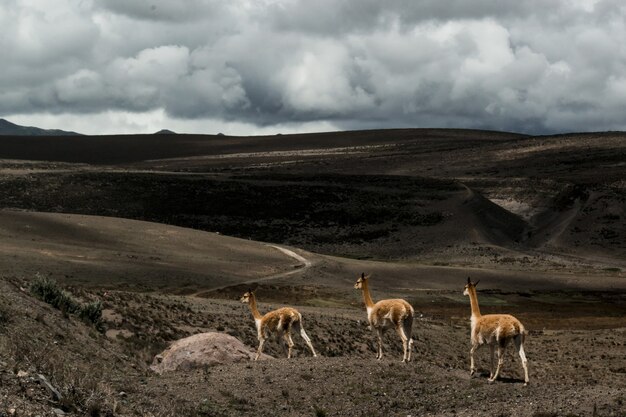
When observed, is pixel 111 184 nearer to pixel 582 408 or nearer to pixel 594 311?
pixel 594 311

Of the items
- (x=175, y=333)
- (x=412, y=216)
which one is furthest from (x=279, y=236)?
(x=175, y=333)

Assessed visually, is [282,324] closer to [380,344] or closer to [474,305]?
[380,344]

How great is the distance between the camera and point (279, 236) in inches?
3772

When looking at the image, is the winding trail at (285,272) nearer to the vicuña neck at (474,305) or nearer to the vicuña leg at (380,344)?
the vicuña leg at (380,344)

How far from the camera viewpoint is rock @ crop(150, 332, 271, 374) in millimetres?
20953

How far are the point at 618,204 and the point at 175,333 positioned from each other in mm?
92623

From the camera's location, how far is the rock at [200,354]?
68.7 ft

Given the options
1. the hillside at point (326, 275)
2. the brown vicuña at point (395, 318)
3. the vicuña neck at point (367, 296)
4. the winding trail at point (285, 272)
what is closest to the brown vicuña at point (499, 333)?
the hillside at point (326, 275)

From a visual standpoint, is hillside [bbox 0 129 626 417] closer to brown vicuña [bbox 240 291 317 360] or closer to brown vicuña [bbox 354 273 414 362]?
brown vicuña [bbox 354 273 414 362]

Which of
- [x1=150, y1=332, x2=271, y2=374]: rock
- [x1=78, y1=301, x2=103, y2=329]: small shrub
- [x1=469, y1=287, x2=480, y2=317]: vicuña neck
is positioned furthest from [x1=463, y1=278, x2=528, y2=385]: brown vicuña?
[x1=78, y1=301, x2=103, y2=329]: small shrub

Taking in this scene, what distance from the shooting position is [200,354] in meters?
21.2

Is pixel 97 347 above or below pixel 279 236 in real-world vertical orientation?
above

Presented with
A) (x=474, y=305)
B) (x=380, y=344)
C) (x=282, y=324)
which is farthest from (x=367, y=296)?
(x=474, y=305)

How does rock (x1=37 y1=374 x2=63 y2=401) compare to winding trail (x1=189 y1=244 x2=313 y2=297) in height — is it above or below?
above
